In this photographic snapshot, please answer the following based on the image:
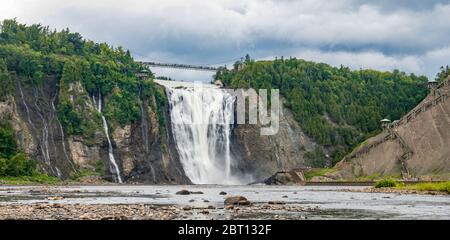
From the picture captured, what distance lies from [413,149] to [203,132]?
46.3 meters

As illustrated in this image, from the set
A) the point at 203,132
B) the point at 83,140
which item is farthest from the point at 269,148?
the point at 83,140

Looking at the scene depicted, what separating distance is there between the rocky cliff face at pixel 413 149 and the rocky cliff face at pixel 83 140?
118 feet

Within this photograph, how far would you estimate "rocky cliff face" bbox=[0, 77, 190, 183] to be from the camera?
14925 centimetres

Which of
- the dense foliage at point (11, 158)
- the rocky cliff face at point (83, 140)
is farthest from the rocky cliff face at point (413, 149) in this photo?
the dense foliage at point (11, 158)

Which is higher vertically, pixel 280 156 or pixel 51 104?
pixel 51 104

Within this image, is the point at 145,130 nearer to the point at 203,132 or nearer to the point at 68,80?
the point at 203,132

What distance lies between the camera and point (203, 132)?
168500 millimetres
